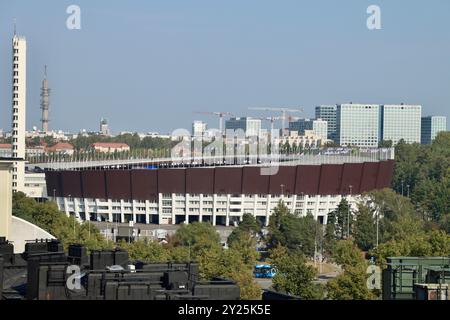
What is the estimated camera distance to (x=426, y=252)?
129 ft

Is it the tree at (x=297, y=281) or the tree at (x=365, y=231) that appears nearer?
the tree at (x=297, y=281)

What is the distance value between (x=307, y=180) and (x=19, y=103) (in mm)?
17139

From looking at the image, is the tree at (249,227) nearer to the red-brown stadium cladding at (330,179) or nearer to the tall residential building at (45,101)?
the red-brown stadium cladding at (330,179)

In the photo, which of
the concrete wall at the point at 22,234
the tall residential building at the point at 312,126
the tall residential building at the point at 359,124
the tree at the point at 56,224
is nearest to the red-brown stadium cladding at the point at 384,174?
the tree at the point at 56,224

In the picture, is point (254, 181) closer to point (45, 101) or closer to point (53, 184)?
point (53, 184)

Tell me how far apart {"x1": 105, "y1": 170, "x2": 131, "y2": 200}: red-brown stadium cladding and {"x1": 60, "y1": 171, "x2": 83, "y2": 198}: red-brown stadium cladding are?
5.29 ft

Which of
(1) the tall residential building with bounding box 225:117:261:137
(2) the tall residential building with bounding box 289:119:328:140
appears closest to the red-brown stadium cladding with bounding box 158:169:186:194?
(1) the tall residential building with bounding box 225:117:261:137

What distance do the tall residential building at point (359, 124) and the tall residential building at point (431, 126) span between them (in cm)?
776

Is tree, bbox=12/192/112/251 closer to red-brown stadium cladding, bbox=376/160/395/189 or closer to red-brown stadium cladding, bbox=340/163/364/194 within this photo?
red-brown stadium cladding, bbox=340/163/364/194

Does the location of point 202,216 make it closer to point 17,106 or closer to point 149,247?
point 17,106

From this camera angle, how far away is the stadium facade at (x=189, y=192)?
3302 inches

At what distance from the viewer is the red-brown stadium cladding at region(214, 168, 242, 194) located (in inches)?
3310

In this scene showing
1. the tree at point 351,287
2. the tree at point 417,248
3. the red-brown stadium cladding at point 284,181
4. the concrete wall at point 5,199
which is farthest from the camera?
the red-brown stadium cladding at point 284,181

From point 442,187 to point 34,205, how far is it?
28595 millimetres
